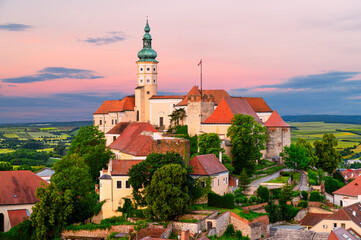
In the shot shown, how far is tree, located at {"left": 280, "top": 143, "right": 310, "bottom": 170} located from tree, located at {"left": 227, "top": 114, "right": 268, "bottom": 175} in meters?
5.12

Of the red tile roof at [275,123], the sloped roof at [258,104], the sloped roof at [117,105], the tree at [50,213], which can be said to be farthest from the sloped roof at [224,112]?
the tree at [50,213]

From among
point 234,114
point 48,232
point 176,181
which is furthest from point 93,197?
point 234,114

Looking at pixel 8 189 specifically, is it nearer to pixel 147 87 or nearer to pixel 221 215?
pixel 221 215

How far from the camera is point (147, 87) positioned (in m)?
95.4

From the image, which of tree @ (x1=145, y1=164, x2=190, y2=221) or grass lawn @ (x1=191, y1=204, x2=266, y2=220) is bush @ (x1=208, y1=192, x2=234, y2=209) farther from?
tree @ (x1=145, y1=164, x2=190, y2=221)

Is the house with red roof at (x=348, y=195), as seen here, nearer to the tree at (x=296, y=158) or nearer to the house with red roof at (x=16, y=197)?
the tree at (x=296, y=158)

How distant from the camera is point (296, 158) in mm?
68812

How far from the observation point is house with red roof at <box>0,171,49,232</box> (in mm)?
48031

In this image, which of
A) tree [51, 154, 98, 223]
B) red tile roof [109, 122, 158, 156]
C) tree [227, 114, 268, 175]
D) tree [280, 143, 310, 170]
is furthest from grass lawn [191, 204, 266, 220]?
tree [280, 143, 310, 170]

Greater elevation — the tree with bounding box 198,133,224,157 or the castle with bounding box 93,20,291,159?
the castle with bounding box 93,20,291,159

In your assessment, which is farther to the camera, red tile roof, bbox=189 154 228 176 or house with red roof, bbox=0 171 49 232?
red tile roof, bbox=189 154 228 176

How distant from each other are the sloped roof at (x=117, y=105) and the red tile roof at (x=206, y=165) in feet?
135

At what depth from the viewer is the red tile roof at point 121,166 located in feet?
160

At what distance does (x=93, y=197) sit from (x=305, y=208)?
22693mm
